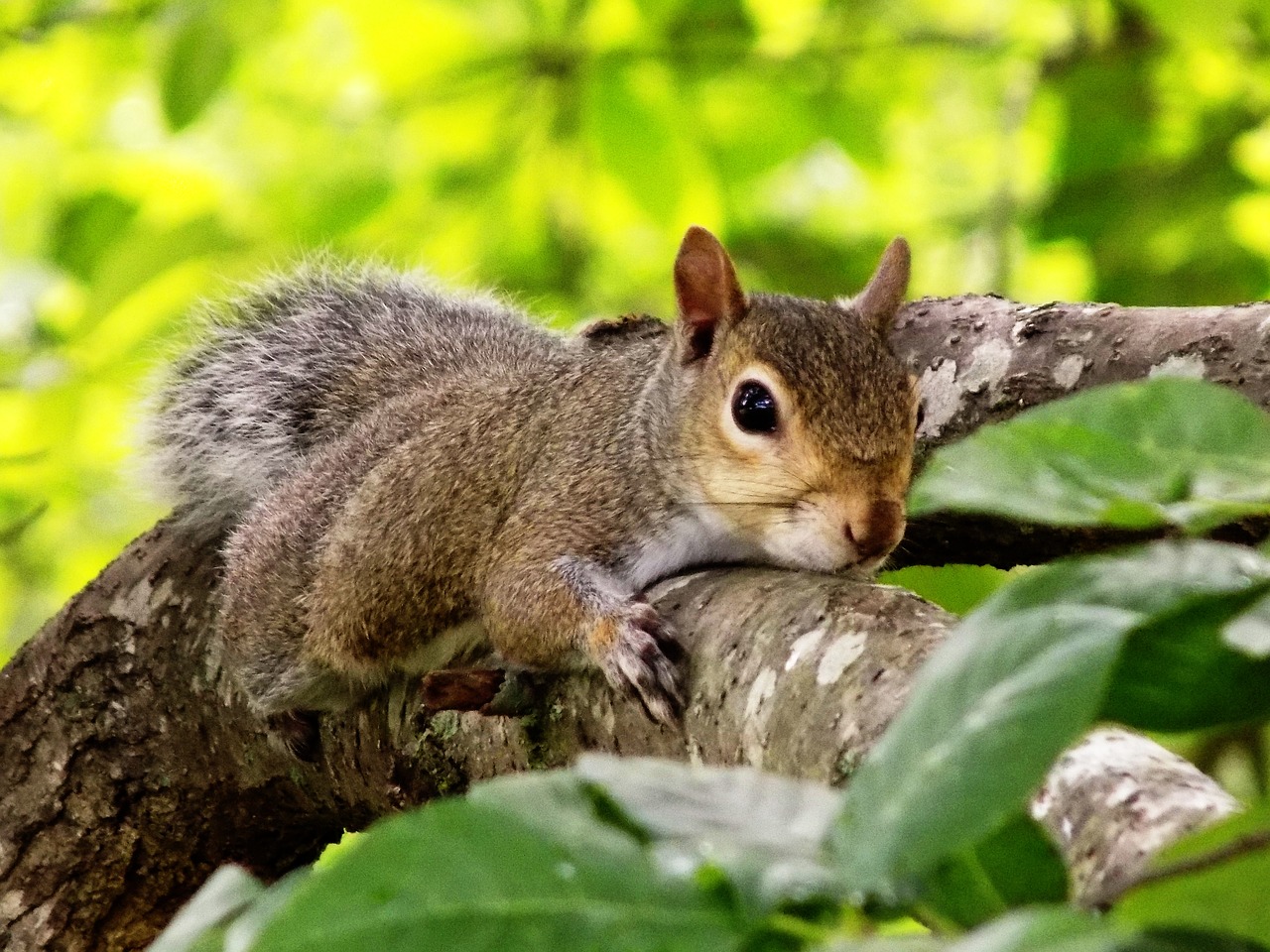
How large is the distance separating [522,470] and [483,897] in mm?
1373

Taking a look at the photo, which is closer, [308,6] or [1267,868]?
[1267,868]

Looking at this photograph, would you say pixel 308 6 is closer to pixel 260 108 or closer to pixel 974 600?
pixel 260 108

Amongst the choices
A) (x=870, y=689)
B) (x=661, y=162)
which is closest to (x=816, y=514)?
(x=870, y=689)

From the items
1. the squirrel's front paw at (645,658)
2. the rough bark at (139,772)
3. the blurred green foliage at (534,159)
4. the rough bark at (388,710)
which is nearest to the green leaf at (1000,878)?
the rough bark at (388,710)

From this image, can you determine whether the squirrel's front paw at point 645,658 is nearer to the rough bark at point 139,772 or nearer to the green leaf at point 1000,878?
the rough bark at point 139,772

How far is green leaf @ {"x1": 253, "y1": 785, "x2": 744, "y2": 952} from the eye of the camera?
12.5 inches

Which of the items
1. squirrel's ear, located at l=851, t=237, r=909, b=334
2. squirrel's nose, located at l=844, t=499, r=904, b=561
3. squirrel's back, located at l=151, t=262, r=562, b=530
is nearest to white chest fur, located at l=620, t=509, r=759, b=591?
squirrel's nose, located at l=844, t=499, r=904, b=561

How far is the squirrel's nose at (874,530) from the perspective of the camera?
4.26ft

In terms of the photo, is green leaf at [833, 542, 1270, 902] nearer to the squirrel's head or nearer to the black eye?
the squirrel's head

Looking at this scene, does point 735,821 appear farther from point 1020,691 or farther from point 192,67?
point 192,67

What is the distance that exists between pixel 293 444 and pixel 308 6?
1.00 m

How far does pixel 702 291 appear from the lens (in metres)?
1.59

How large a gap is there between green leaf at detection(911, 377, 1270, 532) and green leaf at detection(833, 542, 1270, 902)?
0.02m

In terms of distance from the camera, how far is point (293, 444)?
2.12 metres
